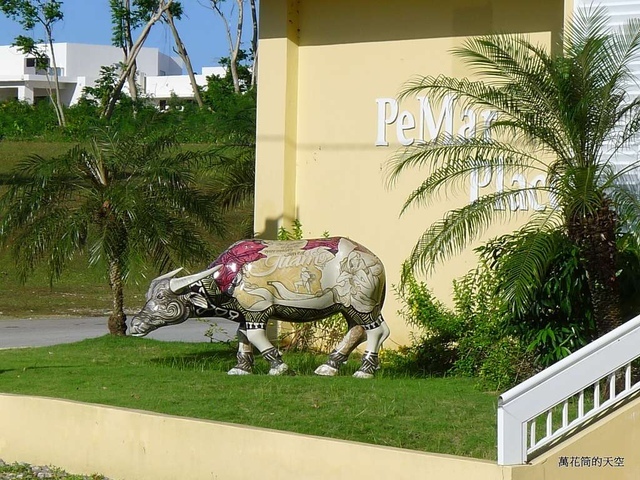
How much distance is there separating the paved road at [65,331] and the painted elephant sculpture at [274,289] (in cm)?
633

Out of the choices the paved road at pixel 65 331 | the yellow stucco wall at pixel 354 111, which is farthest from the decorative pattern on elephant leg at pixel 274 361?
the paved road at pixel 65 331

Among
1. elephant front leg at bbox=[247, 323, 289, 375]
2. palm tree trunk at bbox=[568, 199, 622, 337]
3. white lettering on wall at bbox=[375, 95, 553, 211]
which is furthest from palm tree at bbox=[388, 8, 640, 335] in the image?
white lettering on wall at bbox=[375, 95, 553, 211]

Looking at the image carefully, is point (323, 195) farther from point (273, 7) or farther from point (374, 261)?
point (374, 261)

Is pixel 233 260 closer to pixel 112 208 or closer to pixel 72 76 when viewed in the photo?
pixel 112 208

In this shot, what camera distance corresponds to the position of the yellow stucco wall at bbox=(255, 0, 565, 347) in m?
15.3

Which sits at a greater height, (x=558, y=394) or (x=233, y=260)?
(x=233, y=260)

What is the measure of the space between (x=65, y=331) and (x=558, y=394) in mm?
14458

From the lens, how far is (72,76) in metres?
67.4

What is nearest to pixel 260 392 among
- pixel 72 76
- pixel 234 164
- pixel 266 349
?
pixel 266 349

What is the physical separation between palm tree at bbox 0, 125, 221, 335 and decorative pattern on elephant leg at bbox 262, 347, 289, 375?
334 centimetres

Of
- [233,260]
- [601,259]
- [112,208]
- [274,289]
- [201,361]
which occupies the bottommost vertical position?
[201,361]

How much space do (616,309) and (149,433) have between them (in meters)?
4.60

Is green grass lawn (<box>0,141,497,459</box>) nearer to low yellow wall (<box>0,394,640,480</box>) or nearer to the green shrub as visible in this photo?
the green shrub

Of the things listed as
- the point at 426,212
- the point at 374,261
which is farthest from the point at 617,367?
the point at 426,212
